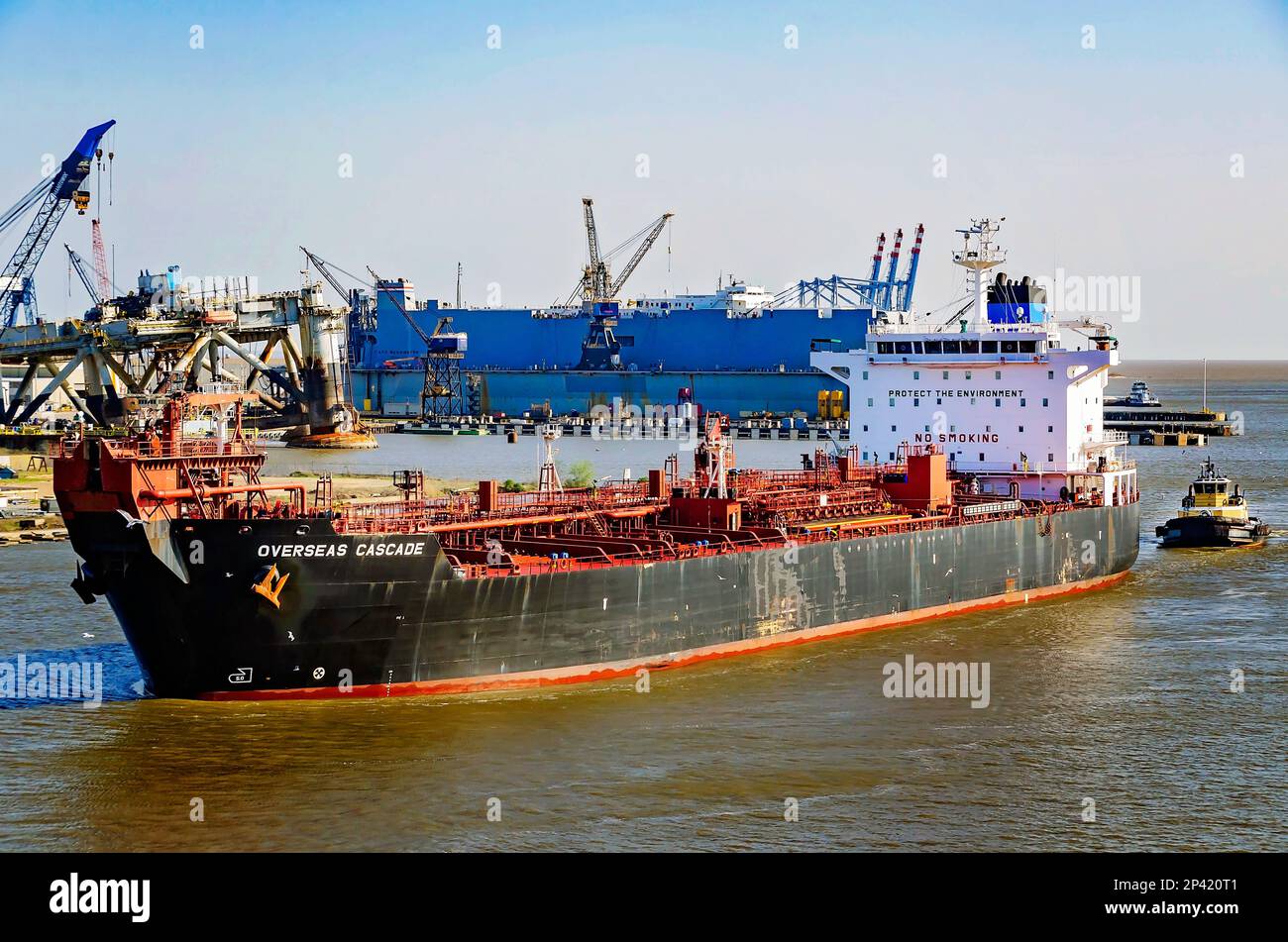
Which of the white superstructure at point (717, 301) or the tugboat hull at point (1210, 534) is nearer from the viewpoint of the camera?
the tugboat hull at point (1210, 534)

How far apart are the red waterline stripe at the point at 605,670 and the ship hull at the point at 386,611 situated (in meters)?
0.03

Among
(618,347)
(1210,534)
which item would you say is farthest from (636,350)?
(1210,534)

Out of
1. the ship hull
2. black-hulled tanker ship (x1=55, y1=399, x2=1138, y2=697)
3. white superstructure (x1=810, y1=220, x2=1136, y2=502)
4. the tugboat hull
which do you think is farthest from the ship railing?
the tugboat hull

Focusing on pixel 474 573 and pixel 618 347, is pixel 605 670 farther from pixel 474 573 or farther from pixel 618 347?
pixel 618 347

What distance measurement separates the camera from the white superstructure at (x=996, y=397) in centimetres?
3534

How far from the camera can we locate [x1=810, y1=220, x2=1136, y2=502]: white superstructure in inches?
1391

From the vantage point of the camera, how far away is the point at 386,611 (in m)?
21.7

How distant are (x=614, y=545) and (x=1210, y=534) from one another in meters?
21.8

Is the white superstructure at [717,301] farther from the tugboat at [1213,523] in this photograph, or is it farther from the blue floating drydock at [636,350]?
the tugboat at [1213,523]

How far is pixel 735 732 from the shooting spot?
70.0 ft

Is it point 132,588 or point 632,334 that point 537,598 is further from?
point 632,334

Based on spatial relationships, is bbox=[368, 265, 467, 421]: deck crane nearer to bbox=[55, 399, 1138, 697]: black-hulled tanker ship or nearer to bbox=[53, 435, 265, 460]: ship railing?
bbox=[55, 399, 1138, 697]: black-hulled tanker ship

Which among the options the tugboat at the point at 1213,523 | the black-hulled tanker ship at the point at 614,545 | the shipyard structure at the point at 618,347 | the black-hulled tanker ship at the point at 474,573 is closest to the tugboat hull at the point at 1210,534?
the tugboat at the point at 1213,523

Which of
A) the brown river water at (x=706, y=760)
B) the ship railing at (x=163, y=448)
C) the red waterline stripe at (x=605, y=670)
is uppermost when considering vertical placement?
the ship railing at (x=163, y=448)
